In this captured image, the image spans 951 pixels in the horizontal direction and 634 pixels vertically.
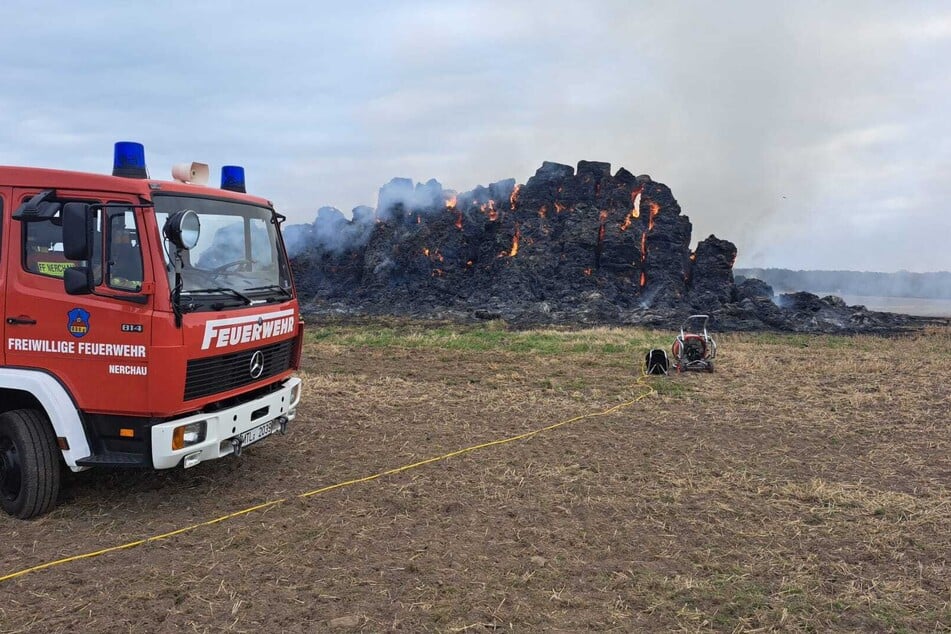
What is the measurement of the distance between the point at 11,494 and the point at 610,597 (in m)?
5.27

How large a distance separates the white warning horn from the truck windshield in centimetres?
44

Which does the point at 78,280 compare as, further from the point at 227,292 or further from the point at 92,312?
the point at 227,292

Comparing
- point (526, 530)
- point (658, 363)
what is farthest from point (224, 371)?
point (658, 363)

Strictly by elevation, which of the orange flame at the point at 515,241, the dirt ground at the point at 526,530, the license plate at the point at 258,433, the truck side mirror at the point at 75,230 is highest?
the orange flame at the point at 515,241

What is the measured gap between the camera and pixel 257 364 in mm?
5875

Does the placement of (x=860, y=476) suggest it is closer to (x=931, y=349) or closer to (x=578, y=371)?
(x=578, y=371)

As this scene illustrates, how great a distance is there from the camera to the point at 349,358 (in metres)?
17.0

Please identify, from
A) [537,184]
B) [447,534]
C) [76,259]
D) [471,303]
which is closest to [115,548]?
[76,259]

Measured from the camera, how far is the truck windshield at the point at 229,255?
17.1ft

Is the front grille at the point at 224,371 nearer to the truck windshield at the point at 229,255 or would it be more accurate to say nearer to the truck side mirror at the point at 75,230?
the truck windshield at the point at 229,255

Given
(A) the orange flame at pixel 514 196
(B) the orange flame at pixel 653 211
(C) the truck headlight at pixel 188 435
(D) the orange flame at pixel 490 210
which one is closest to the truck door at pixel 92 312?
(C) the truck headlight at pixel 188 435

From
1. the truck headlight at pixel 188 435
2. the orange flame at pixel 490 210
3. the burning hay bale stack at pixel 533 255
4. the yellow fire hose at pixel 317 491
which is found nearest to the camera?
the yellow fire hose at pixel 317 491

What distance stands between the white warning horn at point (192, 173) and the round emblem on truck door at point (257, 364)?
189cm

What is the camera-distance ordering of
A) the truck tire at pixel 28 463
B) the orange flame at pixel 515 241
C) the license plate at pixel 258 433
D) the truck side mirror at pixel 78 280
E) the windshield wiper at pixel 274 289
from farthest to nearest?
the orange flame at pixel 515 241, the windshield wiper at pixel 274 289, the license plate at pixel 258 433, the truck tire at pixel 28 463, the truck side mirror at pixel 78 280
